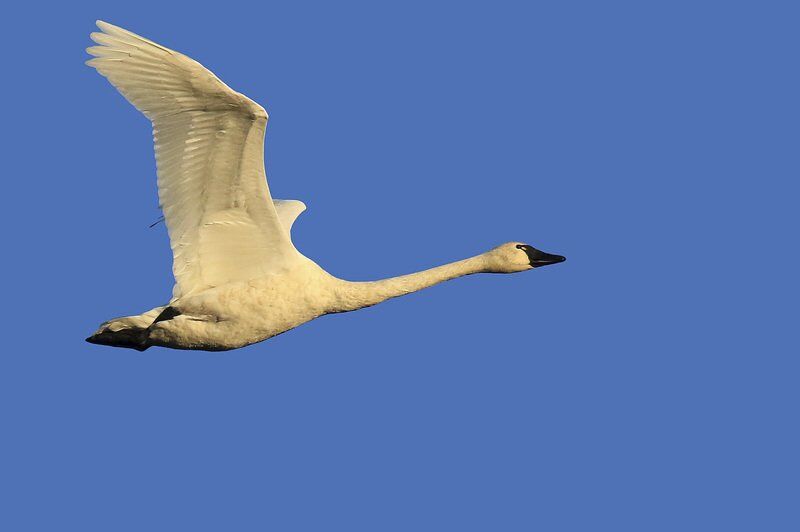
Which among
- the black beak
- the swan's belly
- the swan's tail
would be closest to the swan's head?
the black beak

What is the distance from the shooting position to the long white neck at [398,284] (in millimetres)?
15789

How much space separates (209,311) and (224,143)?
74.7 inches

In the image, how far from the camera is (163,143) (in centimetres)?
1483

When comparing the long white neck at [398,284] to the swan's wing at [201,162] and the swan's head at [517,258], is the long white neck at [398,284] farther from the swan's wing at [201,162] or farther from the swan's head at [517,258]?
the swan's wing at [201,162]

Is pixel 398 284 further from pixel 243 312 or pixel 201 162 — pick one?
pixel 201 162

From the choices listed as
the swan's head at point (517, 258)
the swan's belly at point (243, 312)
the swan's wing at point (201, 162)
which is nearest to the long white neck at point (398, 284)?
the swan's head at point (517, 258)

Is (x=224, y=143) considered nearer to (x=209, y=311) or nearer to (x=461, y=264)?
(x=209, y=311)

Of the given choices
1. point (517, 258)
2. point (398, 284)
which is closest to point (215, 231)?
point (398, 284)

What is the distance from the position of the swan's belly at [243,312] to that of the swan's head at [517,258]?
79.1 inches

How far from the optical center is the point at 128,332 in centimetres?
1581

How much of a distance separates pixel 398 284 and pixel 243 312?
5.58ft

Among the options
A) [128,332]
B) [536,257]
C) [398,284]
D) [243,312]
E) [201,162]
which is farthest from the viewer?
[536,257]

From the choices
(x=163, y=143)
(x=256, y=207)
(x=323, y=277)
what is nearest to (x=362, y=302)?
(x=323, y=277)

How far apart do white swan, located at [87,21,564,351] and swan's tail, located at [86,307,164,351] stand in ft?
0.03
